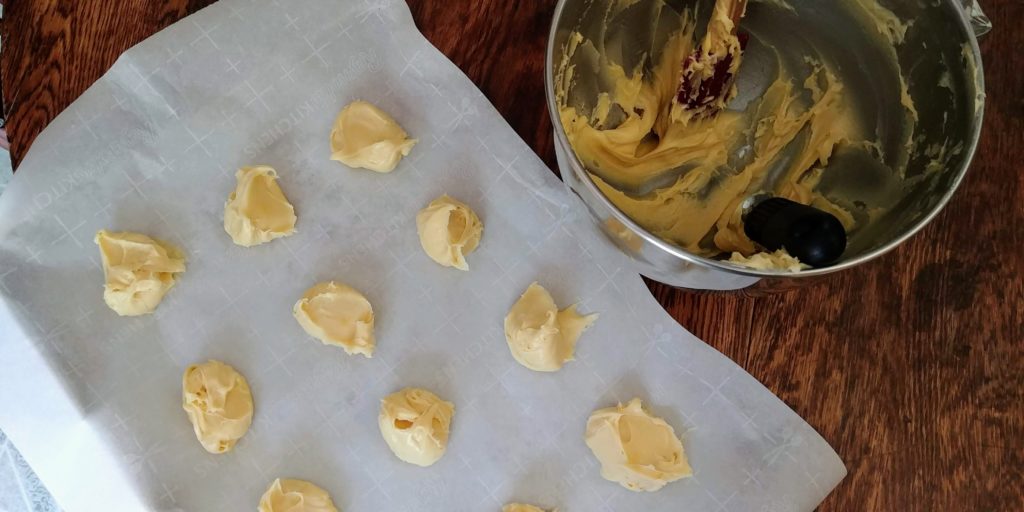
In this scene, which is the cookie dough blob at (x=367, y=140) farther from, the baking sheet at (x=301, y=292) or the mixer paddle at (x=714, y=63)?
Answer: the mixer paddle at (x=714, y=63)

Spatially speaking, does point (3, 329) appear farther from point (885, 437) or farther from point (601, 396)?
point (885, 437)

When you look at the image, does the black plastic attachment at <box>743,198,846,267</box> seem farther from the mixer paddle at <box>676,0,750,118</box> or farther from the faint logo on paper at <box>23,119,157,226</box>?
the faint logo on paper at <box>23,119,157,226</box>

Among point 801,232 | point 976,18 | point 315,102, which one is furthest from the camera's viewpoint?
point 315,102

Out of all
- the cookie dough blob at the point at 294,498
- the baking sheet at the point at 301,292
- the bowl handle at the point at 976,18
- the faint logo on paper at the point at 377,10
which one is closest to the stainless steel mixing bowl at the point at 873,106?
the bowl handle at the point at 976,18

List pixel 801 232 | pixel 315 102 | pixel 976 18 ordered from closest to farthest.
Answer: pixel 801 232 < pixel 976 18 < pixel 315 102

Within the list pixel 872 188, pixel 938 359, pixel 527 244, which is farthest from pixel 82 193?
pixel 938 359

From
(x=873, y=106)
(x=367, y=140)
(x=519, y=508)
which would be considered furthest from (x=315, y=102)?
(x=873, y=106)

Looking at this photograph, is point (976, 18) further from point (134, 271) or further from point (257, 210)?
point (134, 271)
